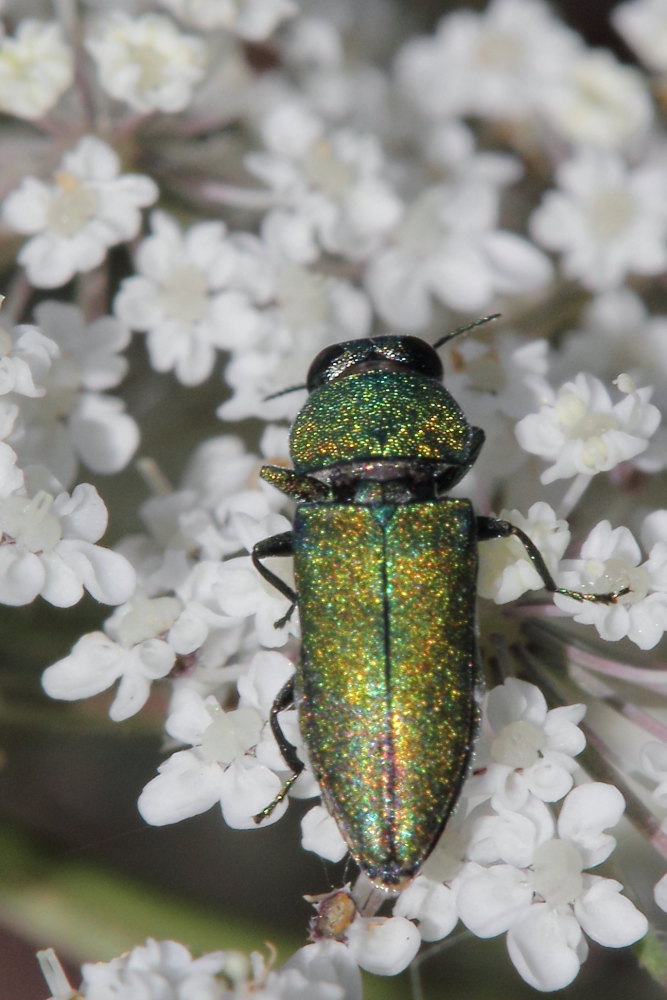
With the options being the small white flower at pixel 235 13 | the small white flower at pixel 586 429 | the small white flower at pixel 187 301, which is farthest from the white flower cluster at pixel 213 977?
the small white flower at pixel 235 13

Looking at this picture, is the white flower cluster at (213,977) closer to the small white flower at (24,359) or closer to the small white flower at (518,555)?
the small white flower at (518,555)

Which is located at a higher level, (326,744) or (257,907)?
(326,744)

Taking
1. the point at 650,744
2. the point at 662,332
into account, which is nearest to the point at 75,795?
the point at 650,744

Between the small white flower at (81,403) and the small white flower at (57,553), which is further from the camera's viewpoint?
the small white flower at (81,403)

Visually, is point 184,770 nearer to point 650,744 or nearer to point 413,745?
point 413,745

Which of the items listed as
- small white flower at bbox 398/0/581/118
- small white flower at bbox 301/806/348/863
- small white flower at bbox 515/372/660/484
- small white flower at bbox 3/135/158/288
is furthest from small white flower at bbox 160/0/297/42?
small white flower at bbox 301/806/348/863

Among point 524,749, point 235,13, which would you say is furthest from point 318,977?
point 235,13
